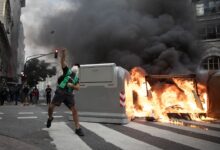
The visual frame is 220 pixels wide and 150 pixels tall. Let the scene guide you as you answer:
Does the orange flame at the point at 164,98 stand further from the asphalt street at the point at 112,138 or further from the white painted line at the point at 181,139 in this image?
the white painted line at the point at 181,139

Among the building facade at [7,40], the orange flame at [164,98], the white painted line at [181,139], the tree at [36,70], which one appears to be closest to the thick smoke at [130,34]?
the orange flame at [164,98]

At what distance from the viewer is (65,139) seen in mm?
6078

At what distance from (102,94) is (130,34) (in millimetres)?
4610

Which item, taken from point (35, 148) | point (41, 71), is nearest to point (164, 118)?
point (35, 148)

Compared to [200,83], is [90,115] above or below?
below

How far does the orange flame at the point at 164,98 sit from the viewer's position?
32.5 feet

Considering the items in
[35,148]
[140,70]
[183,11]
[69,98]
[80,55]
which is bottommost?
[35,148]

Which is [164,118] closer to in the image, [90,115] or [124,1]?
[90,115]

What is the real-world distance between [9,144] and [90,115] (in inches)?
151

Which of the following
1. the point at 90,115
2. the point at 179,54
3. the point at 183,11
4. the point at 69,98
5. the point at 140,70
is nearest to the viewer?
the point at 69,98

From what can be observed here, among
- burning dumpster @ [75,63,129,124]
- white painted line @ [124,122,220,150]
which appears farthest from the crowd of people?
white painted line @ [124,122,220,150]

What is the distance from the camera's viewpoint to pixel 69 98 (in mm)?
6887

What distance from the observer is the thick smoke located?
12.5 metres

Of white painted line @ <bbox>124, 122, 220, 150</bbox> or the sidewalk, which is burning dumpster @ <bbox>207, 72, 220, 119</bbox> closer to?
white painted line @ <bbox>124, 122, 220, 150</bbox>
